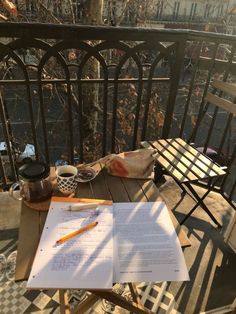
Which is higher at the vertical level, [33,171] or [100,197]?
[33,171]

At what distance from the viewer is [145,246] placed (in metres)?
1.26

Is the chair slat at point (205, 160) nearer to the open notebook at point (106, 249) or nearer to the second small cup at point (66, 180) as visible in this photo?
the open notebook at point (106, 249)

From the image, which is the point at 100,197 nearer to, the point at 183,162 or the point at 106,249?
the point at 106,249

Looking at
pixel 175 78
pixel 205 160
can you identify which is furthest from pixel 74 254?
pixel 175 78

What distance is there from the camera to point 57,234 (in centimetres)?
129

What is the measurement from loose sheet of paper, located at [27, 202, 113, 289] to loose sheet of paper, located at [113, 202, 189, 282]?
5cm

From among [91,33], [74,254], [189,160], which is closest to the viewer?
[74,254]

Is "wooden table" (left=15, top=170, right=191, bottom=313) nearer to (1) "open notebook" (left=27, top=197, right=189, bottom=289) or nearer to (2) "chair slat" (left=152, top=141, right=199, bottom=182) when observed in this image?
(1) "open notebook" (left=27, top=197, right=189, bottom=289)

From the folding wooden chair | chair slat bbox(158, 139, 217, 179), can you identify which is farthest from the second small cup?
chair slat bbox(158, 139, 217, 179)

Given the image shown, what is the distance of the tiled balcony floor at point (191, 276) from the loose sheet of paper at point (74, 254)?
35.8 inches

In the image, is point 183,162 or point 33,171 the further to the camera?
point 183,162

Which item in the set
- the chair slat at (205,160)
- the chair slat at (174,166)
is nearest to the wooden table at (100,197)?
the chair slat at (174,166)

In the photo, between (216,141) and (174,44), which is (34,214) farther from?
(216,141)

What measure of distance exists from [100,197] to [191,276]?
3.82ft
